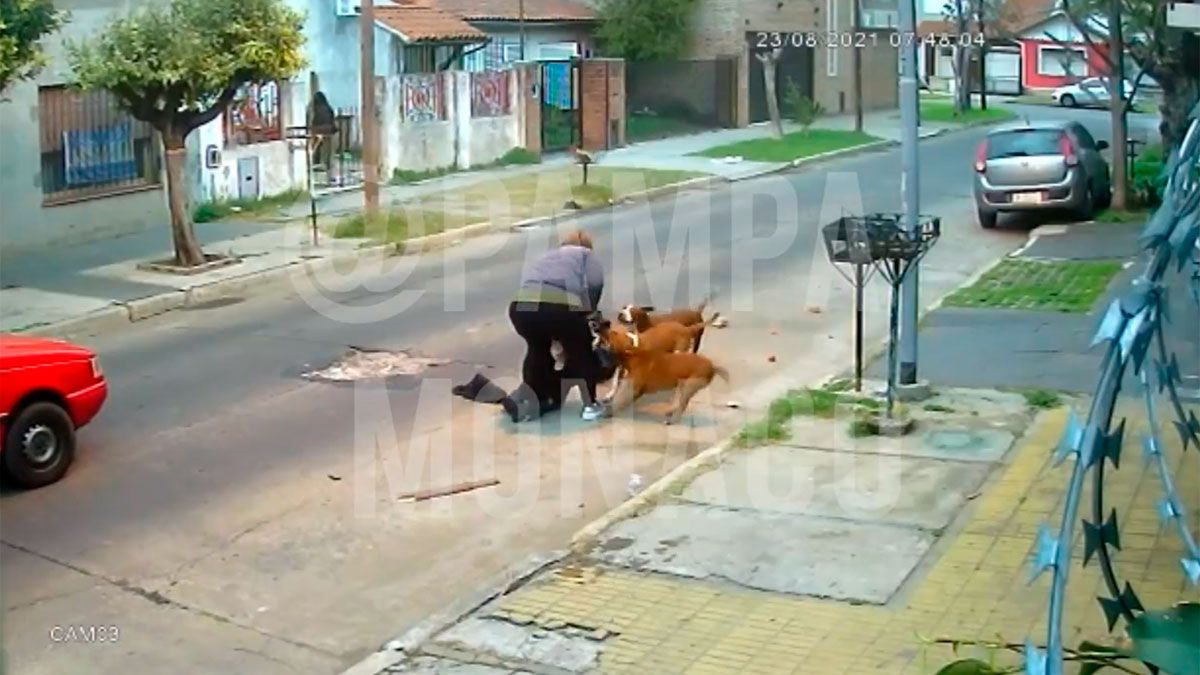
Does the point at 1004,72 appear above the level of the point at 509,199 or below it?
above

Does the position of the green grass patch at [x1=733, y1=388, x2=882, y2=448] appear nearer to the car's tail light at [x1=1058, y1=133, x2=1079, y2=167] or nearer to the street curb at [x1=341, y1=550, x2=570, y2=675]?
the street curb at [x1=341, y1=550, x2=570, y2=675]

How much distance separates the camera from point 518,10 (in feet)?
130

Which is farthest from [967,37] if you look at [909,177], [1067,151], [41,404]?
[41,404]

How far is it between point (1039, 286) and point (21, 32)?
1068 centimetres

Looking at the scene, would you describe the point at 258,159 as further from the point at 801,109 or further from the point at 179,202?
the point at 801,109

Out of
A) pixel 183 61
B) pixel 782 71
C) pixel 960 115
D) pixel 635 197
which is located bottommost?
pixel 635 197

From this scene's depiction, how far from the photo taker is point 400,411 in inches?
507

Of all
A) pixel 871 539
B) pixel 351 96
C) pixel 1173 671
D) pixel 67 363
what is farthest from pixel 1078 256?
pixel 1173 671

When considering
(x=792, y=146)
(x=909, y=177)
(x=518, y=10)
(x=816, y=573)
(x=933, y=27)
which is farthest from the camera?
(x=933, y=27)

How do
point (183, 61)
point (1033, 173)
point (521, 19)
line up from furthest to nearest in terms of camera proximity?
point (521, 19)
point (1033, 173)
point (183, 61)

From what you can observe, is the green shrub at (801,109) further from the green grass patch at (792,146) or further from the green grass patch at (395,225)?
the green grass patch at (395,225)

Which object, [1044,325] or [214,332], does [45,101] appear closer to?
[214,332]

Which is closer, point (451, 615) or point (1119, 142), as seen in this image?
point (451, 615)


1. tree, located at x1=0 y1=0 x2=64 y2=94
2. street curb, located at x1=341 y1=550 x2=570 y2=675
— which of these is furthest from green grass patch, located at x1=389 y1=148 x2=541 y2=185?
street curb, located at x1=341 y1=550 x2=570 y2=675
